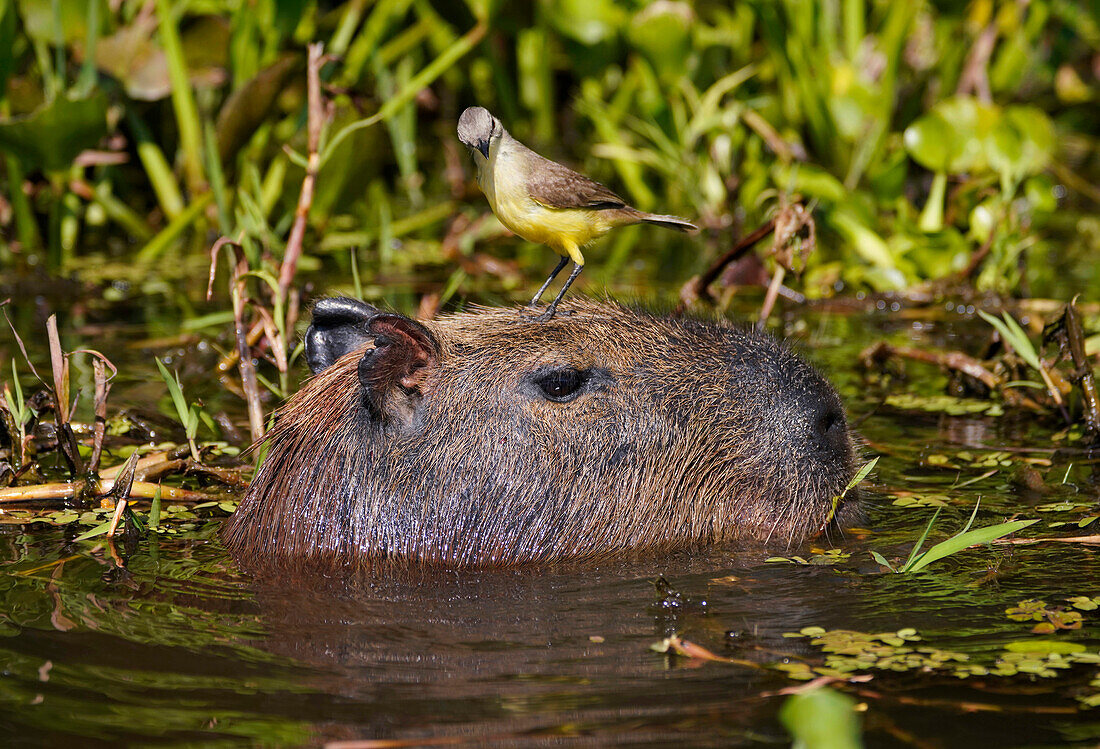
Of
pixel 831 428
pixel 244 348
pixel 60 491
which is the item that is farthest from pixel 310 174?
pixel 831 428

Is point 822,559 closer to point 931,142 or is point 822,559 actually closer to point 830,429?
point 830,429

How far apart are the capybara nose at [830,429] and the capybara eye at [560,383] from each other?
0.64 meters

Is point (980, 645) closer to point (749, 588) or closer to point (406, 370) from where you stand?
point (749, 588)

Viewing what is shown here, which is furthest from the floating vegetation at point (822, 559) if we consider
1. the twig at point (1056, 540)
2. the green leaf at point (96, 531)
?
the green leaf at point (96, 531)

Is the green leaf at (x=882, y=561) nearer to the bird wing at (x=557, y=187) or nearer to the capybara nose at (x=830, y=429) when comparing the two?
the capybara nose at (x=830, y=429)

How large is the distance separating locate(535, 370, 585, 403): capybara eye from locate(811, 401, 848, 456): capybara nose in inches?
25.3

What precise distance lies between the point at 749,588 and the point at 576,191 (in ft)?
3.72

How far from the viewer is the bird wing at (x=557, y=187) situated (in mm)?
3479

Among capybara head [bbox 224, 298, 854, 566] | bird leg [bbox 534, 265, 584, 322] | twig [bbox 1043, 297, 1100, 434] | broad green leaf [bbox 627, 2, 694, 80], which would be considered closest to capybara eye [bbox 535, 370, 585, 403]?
capybara head [bbox 224, 298, 854, 566]

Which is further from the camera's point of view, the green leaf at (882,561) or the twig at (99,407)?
the twig at (99,407)

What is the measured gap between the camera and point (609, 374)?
3605 mm

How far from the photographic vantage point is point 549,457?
3.54 meters

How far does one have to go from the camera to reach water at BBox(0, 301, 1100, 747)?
8.41ft

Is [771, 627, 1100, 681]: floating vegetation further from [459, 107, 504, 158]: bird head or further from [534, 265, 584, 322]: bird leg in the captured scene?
[459, 107, 504, 158]: bird head
